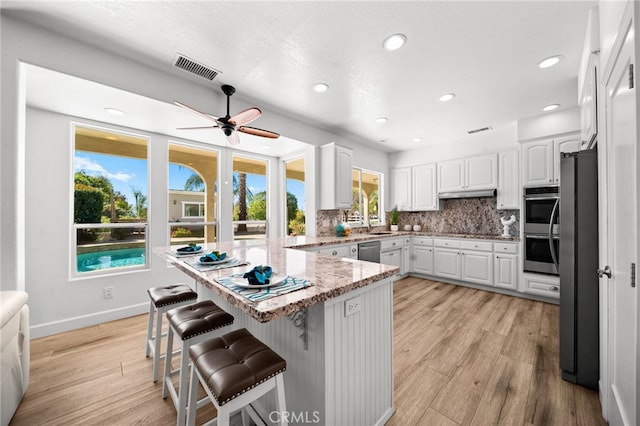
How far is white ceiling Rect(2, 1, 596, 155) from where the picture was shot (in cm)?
174

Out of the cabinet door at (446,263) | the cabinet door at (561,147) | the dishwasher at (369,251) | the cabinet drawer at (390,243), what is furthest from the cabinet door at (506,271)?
the dishwasher at (369,251)

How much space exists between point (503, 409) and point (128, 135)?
4.69m

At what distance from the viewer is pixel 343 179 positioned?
4.20 metres

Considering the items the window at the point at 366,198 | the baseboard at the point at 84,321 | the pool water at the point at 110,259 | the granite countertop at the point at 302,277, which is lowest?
the baseboard at the point at 84,321

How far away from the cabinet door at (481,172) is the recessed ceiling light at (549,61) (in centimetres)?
200

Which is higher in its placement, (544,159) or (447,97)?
(447,97)

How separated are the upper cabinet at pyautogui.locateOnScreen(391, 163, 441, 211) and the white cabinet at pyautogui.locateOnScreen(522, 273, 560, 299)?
1.84 metres

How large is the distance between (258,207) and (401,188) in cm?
314

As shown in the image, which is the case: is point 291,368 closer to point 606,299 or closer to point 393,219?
point 606,299

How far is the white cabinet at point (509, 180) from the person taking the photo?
3.99 m

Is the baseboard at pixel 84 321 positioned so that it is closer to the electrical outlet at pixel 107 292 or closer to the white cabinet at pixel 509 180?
the electrical outlet at pixel 107 292

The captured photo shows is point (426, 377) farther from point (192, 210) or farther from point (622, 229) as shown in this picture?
point (192, 210)

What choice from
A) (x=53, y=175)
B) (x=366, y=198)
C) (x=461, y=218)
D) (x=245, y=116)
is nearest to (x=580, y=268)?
(x=245, y=116)

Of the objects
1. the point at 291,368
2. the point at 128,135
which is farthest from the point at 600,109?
the point at 128,135
